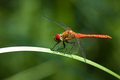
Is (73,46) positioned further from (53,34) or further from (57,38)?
(53,34)

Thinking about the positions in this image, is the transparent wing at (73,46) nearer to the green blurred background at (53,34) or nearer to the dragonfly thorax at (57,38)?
the dragonfly thorax at (57,38)

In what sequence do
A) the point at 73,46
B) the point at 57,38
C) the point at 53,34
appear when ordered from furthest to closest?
the point at 53,34 < the point at 73,46 < the point at 57,38

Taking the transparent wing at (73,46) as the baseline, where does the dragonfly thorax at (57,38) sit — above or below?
above

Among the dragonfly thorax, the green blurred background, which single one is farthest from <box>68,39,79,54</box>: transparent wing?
the green blurred background

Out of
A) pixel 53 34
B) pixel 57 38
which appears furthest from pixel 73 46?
pixel 53 34

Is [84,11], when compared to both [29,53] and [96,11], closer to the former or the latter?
[96,11]

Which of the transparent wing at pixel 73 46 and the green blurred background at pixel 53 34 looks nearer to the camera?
the transparent wing at pixel 73 46

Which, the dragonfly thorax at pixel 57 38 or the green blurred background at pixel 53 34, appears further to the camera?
the green blurred background at pixel 53 34

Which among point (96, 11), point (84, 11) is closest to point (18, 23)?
point (84, 11)

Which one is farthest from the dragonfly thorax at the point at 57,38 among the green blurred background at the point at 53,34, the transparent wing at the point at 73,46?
the green blurred background at the point at 53,34
